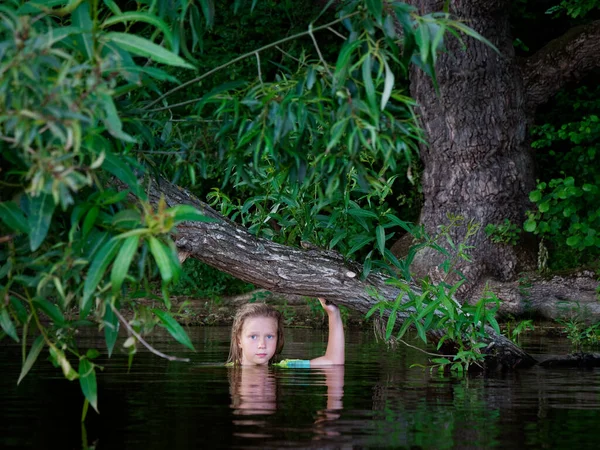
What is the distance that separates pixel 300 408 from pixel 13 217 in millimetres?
2164

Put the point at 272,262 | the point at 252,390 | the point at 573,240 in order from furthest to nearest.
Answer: the point at 573,240 → the point at 272,262 → the point at 252,390

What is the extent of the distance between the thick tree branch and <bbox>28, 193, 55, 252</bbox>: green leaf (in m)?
9.56

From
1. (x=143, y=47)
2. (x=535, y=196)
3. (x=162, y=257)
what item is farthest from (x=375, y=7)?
(x=535, y=196)

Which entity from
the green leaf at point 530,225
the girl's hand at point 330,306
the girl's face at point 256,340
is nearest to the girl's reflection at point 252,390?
the girl's face at point 256,340

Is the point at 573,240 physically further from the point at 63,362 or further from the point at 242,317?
the point at 63,362

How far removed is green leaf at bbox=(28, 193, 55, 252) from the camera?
12.5 feet

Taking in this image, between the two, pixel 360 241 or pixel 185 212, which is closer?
pixel 185 212

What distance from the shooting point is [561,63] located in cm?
1249

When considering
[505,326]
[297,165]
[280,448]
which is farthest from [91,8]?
[505,326]

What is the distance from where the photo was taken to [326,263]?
24.5 ft

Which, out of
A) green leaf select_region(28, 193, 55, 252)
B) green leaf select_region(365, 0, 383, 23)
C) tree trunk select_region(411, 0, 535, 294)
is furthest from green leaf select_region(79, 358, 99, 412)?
tree trunk select_region(411, 0, 535, 294)

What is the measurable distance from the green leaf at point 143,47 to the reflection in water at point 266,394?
5.56 ft

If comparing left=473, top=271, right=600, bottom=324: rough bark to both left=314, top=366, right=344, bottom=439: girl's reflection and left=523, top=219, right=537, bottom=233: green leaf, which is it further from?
left=314, top=366, right=344, bottom=439: girl's reflection

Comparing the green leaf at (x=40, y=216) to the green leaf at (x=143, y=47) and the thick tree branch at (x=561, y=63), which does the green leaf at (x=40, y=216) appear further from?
the thick tree branch at (x=561, y=63)
